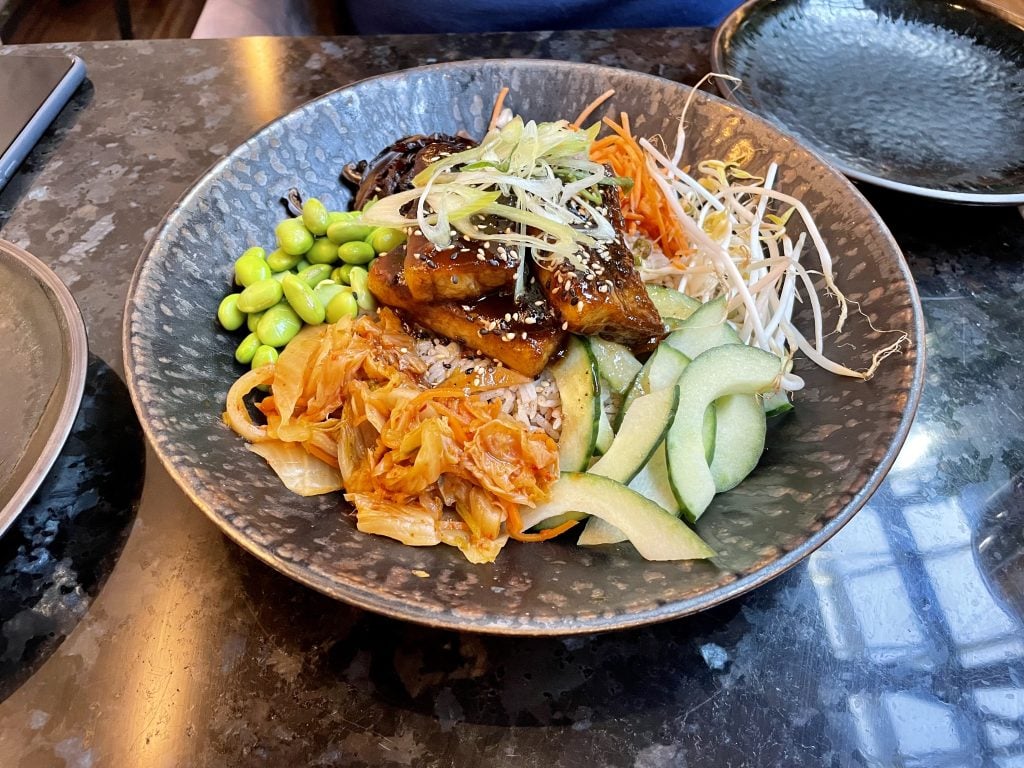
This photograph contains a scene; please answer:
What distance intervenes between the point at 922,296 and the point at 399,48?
2.57m

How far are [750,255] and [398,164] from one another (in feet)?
4.07

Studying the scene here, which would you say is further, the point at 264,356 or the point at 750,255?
the point at 750,255

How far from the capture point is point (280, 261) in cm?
212

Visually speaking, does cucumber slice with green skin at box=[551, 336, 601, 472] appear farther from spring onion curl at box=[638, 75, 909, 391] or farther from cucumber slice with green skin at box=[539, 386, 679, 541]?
spring onion curl at box=[638, 75, 909, 391]

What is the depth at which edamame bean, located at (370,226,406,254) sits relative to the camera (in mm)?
2168

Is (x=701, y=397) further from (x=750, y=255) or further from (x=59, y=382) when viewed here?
(x=59, y=382)

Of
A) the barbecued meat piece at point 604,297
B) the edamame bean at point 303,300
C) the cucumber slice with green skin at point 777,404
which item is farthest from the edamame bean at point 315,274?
the cucumber slice with green skin at point 777,404

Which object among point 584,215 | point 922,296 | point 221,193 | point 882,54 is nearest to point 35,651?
point 221,193

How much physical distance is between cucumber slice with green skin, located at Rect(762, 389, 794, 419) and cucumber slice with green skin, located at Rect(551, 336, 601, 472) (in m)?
0.48

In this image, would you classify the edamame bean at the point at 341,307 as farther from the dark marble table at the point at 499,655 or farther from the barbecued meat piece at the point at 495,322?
the dark marble table at the point at 499,655

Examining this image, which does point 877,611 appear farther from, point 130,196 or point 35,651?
point 130,196

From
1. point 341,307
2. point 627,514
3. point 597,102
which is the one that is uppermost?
point 597,102

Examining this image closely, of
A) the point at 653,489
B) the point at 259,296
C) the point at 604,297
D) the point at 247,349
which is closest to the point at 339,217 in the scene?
the point at 259,296

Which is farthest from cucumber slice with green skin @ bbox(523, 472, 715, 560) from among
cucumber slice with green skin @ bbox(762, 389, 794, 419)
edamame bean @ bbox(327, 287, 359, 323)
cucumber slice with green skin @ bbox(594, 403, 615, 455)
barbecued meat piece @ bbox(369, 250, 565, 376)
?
edamame bean @ bbox(327, 287, 359, 323)
